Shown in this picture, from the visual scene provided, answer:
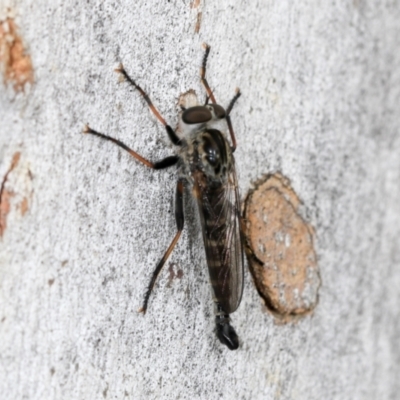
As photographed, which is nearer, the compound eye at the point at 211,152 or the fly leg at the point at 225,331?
the fly leg at the point at 225,331

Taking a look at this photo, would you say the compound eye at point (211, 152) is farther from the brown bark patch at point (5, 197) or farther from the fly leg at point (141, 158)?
the brown bark patch at point (5, 197)

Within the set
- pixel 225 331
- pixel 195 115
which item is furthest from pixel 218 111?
pixel 225 331

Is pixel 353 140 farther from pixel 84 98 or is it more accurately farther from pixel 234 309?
pixel 84 98

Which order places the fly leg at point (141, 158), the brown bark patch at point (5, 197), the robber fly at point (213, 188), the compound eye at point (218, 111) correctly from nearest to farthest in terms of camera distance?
the brown bark patch at point (5, 197) < the fly leg at point (141, 158) < the robber fly at point (213, 188) < the compound eye at point (218, 111)

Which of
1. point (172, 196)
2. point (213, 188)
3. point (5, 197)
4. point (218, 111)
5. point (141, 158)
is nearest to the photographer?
point (5, 197)

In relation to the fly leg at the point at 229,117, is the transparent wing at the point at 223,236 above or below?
below

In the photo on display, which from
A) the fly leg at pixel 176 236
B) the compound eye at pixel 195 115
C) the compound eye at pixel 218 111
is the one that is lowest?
the fly leg at pixel 176 236

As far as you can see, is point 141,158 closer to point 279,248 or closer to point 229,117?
point 229,117

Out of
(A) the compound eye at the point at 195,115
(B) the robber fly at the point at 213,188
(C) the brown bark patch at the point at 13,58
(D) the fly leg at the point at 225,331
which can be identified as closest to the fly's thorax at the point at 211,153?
(B) the robber fly at the point at 213,188
